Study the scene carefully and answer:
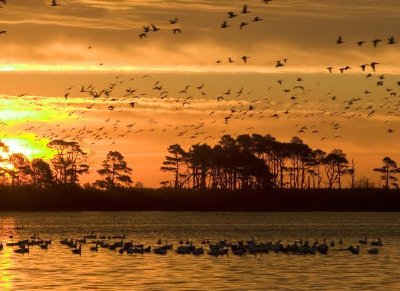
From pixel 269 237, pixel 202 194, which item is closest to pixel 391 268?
pixel 269 237

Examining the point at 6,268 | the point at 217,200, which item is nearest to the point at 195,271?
the point at 6,268

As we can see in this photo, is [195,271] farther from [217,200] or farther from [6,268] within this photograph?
Answer: [217,200]

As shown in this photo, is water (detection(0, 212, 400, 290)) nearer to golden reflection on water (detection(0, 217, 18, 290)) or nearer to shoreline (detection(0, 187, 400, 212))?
golden reflection on water (detection(0, 217, 18, 290))

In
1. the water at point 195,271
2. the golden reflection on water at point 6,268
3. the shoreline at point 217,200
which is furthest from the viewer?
the shoreline at point 217,200

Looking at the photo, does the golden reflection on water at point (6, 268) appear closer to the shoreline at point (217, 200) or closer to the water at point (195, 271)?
the water at point (195, 271)

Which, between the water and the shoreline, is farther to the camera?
the shoreline

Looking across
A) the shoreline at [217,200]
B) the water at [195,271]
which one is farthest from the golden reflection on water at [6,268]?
the shoreline at [217,200]

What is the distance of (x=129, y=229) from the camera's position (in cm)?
11612

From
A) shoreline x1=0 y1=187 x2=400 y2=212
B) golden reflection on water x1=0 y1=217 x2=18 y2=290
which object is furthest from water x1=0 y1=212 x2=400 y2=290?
shoreline x1=0 y1=187 x2=400 y2=212

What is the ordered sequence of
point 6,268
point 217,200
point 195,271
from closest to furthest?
point 195,271 → point 6,268 → point 217,200

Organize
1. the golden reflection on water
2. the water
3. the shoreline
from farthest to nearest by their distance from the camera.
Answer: the shoreline, the golden reflection on water, the water

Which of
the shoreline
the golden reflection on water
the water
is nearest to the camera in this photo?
the water

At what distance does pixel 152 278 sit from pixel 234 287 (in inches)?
253

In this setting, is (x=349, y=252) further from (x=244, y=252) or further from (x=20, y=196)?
(x=20, y=196)
